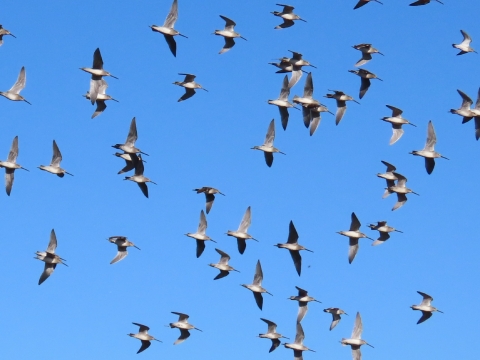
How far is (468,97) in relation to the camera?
200 ft

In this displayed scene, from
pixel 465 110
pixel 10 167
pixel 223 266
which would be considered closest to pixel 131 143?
pixel 10 167

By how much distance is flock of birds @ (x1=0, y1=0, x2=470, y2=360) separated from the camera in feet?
198

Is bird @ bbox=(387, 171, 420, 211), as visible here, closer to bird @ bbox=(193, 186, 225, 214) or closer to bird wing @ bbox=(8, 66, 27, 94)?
bird @ bbox=(193, 186, 225, 214)

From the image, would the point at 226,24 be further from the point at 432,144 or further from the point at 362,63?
the point at 432,144

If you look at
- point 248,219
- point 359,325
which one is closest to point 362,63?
point 248,219

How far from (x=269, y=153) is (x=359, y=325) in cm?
979

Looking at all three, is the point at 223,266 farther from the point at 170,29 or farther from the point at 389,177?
the point at 170,29

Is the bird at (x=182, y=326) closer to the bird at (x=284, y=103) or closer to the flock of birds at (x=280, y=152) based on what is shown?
the flock of birds at (x=280, y=152)

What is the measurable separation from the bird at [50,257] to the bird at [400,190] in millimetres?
15088

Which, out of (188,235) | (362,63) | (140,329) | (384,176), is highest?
(362,63)

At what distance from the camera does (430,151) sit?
6231 cm

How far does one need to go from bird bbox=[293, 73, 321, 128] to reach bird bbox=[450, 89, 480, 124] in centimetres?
610

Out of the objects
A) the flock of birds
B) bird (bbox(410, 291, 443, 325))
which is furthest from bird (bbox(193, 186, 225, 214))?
bird (bbox(410, 291, 443, 325))

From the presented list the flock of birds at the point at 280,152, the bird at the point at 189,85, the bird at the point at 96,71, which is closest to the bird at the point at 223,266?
the flock of birds at the point at 280,152
